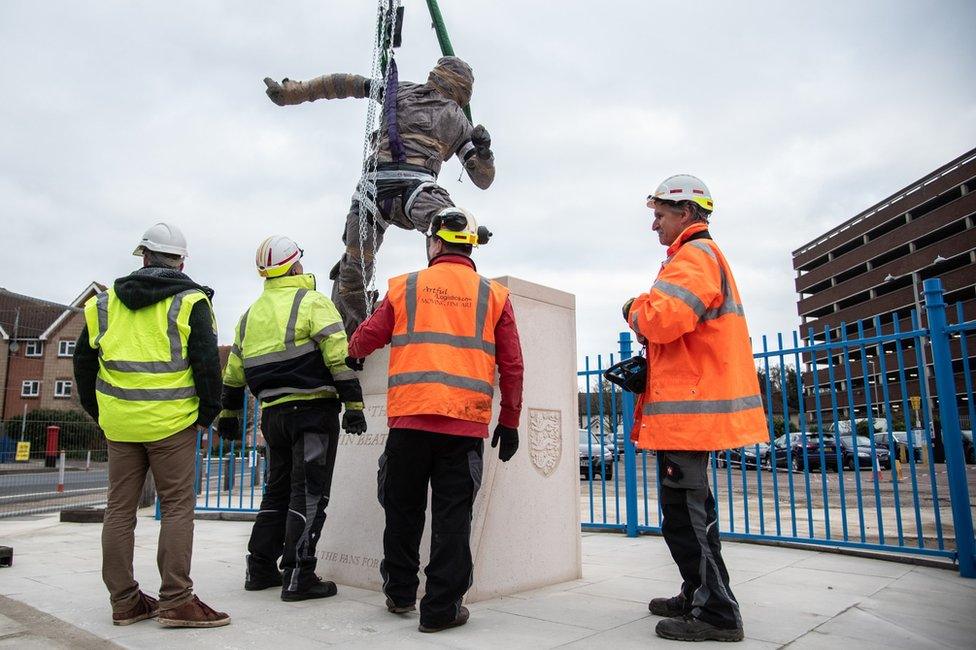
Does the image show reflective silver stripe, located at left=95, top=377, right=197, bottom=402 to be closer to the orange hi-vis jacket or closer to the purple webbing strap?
the orange hi-vis jacket

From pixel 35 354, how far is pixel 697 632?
22873 mm

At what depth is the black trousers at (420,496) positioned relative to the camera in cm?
325

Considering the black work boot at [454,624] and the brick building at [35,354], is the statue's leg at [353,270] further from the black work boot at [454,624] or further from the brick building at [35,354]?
the brick building at [35,354]

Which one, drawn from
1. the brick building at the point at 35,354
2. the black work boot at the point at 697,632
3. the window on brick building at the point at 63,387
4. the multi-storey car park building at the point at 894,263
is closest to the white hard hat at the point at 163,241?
the black work boot at the point at 697,632

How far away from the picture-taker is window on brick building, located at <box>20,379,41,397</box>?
68.6ft

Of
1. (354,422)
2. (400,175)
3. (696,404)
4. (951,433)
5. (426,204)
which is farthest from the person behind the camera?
(400,175)

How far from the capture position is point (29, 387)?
2220 centimetres

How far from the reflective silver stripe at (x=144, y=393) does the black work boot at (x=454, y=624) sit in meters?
1.57

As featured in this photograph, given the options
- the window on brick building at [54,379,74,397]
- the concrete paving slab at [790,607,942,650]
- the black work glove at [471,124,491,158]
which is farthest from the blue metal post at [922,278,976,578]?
the window on brick building at [54,379,74,397]

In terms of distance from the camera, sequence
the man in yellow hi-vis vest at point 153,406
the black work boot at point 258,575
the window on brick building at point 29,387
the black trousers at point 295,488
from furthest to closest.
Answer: the window on brick building at point 29,387
the black work boot at point 258,575
the black trousers at point 295,488
the man in yellow hi-vis vest at point 153,406

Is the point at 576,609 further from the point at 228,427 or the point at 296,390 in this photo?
the point at 228,427

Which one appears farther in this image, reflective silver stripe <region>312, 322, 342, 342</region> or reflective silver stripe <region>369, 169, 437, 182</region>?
reflective silver stripe <region>369, 169, 437, 182</region>

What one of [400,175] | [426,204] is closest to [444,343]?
[426,204]

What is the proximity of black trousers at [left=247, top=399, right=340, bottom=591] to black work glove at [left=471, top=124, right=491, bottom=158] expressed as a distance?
8.03 ft
